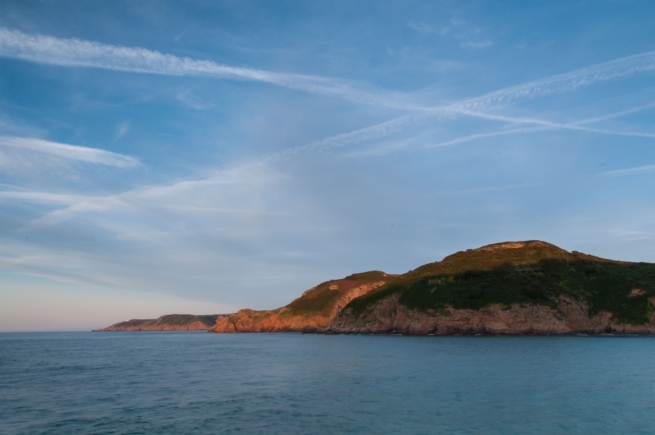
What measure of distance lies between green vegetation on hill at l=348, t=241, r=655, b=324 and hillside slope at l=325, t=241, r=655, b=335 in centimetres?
24

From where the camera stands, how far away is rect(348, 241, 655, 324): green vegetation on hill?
130 m

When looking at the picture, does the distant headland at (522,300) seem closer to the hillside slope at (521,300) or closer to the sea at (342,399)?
the hillside slope at (521,300)

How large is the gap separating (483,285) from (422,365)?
93138mm

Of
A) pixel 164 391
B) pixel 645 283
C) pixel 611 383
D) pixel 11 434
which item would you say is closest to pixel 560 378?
pixel 611 383

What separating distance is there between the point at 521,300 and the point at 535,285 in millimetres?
11111

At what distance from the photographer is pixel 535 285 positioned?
13650 centimetres

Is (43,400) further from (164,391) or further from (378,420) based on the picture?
(378,420)

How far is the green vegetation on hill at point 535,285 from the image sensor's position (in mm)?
130250

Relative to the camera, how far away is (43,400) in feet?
116

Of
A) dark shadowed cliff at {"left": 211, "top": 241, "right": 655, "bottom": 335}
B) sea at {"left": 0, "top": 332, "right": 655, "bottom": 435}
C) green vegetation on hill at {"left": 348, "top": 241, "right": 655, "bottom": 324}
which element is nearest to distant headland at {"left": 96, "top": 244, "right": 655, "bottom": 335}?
green vegetation on hill at {"left": 348, "top": 241, "right": 655, "bottom": 324}

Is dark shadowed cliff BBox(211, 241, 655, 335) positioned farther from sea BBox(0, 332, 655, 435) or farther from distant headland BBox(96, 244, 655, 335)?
sea BBox(0, 332, 655, 435)

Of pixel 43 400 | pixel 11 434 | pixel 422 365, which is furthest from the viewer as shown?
pixel 422 365

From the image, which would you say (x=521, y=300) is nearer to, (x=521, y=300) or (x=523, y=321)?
(x=521, y=300)

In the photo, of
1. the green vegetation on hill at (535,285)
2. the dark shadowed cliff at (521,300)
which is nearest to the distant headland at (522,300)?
the green vegetation on hill at (535,285)
